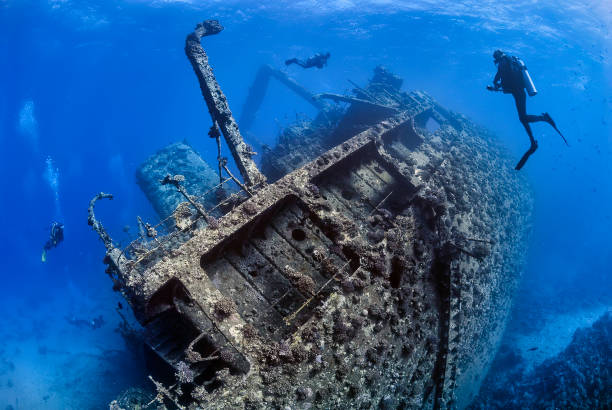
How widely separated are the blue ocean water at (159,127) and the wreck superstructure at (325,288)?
6443 mm

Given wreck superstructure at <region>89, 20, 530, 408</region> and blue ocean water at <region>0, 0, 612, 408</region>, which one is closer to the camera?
wreck superstructure at <region>89, 20, 530, 408</region>

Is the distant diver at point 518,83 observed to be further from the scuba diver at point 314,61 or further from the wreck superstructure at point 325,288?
the scuba diver at point 314,61

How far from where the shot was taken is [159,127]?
95625mm

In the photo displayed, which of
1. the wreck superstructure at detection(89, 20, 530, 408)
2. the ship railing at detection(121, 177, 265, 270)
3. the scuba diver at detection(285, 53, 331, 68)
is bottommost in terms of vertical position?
the wreck superstructure at detection(89, 20, 530, 408)

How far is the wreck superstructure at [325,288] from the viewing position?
4215 millimetres

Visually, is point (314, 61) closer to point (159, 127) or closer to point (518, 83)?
point (518, 83)

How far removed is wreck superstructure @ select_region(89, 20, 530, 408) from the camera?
4.21m

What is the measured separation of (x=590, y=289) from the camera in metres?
22.6

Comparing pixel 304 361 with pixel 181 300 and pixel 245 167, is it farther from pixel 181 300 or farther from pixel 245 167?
pixel 245 167

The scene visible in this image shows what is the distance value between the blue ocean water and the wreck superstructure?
6443mm

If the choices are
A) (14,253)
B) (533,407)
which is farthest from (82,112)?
(533,407)

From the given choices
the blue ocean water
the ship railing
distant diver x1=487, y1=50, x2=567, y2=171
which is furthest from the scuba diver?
the ship railing

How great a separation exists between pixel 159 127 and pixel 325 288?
4198 inches

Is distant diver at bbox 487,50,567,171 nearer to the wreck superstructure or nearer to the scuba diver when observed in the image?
the wreck superstructure
